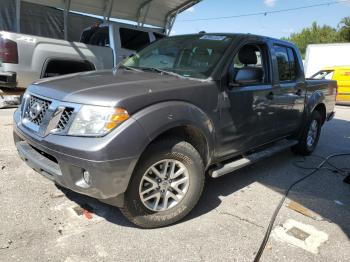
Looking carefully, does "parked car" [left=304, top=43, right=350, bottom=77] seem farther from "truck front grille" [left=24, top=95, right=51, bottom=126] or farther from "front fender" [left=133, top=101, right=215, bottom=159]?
"truck front grille" [left=24, top=95, right=51, bottom=126]

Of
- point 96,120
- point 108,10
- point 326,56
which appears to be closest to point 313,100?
point 96,120

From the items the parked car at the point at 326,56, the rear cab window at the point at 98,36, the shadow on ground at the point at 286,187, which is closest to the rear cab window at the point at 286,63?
the shadow on ground at the point at 286,187

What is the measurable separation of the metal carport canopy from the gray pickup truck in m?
8.59

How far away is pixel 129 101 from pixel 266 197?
2.21 meters

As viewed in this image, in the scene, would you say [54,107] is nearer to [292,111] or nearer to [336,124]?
[292,111]

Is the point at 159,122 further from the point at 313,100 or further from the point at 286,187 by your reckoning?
the point at 313,100

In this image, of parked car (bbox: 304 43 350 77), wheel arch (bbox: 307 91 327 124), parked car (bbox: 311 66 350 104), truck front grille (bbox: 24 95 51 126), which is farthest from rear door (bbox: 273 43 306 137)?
parked car (bbox: 304 43 350 77)

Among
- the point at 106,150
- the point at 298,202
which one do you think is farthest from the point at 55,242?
the point at 298,202

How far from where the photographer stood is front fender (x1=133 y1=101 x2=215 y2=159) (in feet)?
8.91

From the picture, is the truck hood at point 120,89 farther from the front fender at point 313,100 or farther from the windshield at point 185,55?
the front fender at point 313,100

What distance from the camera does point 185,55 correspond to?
391 cm

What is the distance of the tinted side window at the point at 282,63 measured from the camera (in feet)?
15.1

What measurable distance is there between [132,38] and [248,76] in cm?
514

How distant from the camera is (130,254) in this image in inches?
106
